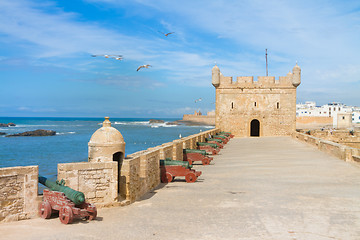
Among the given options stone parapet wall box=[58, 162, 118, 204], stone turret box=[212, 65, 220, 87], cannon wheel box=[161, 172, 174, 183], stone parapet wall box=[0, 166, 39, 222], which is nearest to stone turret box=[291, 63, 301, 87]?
stone turret box=[212, 65, 220, 87]

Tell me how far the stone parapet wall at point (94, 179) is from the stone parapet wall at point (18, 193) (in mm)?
555

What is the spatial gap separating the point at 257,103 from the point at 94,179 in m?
26.6

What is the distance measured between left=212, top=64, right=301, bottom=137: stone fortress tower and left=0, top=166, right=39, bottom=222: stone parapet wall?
2665cm

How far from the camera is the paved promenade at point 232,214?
5539 millimetres

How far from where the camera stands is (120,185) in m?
7.61

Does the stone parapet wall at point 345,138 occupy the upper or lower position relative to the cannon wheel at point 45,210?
upper

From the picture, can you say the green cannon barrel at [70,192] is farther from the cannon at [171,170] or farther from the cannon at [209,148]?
the cannon at [209,148]

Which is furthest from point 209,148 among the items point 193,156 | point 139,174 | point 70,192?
point 70,192

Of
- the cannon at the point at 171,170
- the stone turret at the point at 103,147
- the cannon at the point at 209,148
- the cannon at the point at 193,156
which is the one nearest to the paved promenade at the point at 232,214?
the cannon at the point at 171,170

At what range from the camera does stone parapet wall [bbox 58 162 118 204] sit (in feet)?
22.3

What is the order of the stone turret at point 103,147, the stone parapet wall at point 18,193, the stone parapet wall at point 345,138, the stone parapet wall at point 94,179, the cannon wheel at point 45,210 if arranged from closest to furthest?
the stone parapet wall at point 18,193, the cannon wheel at point 45,210, the stone parapet wall at point 94,179, the stone turret at point 103,147, the stone parapet wall at point 345,138

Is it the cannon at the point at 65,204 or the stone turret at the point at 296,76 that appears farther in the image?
the stone turret at the point at 296,76

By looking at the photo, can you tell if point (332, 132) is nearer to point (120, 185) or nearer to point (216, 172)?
point (216, 172)

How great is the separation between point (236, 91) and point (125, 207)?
25.9 meters
